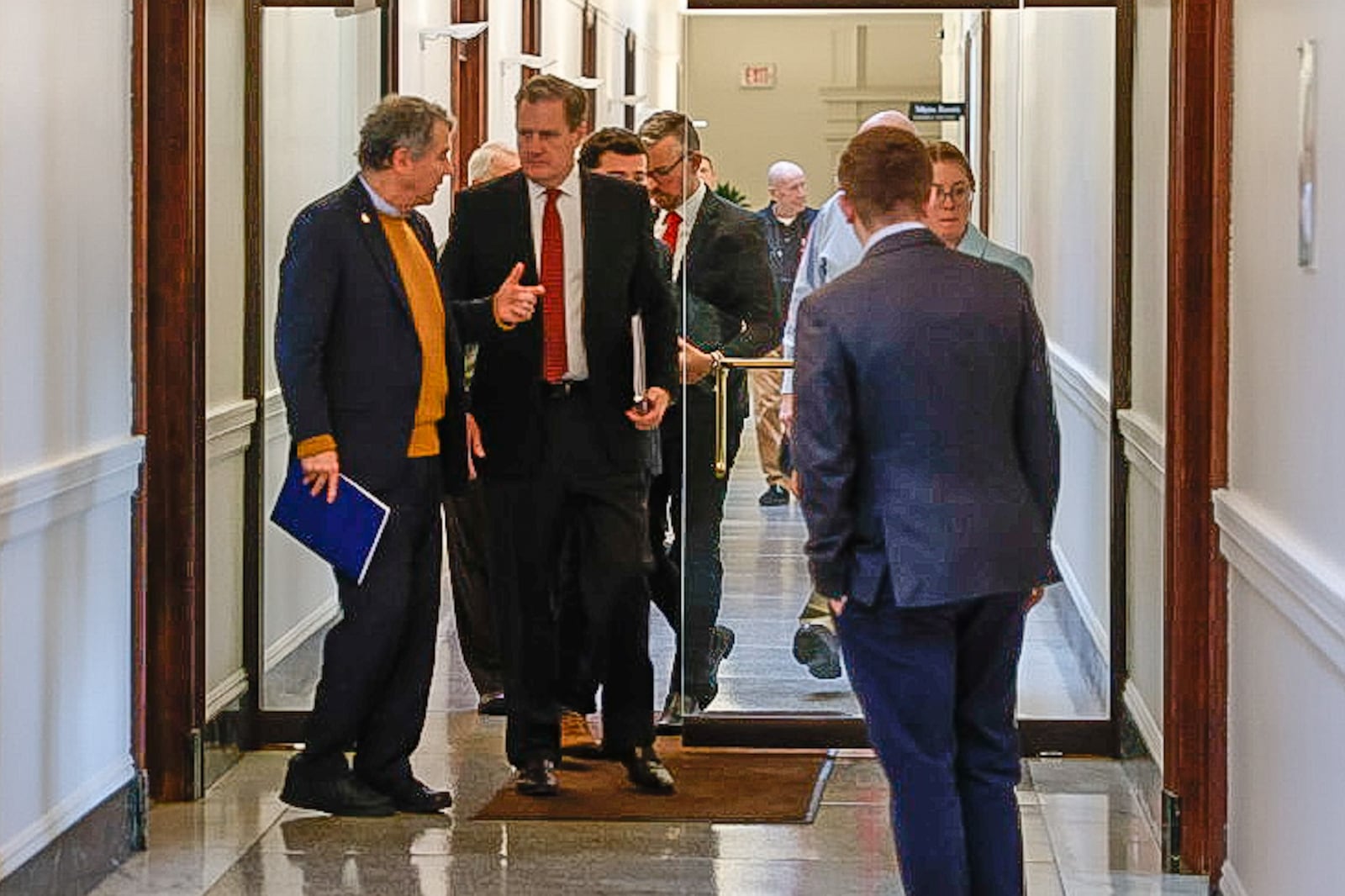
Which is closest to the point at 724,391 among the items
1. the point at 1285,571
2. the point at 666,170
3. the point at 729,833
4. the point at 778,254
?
the point at 778,254

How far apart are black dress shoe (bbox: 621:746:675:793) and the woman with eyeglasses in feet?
4.86

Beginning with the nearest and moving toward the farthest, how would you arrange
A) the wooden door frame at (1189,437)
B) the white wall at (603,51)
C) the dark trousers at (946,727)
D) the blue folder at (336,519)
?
the dark trousers at (946,727) < the wooden door frame at (1189,437) < the blue folder at (336,519) < the white wall at (603,51)

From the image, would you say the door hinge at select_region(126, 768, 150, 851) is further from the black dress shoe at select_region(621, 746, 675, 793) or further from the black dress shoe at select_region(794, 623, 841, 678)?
the black dress shoe at select_region(794, 623, 841, 678)

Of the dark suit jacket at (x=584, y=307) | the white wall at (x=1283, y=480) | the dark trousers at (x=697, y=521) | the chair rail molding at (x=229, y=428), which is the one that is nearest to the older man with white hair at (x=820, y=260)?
the dark trousers at (x=697, y=521)

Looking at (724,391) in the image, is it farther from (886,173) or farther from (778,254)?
(886,173)

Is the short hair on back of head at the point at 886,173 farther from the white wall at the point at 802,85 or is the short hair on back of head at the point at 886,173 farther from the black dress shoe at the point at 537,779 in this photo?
the black dress shoe at the point at 537,779

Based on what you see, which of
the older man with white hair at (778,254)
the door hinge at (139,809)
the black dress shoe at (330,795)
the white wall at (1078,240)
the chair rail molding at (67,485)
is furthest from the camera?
the white wall at (1078,240)

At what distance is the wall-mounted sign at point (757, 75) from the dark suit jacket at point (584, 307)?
1.91 ft

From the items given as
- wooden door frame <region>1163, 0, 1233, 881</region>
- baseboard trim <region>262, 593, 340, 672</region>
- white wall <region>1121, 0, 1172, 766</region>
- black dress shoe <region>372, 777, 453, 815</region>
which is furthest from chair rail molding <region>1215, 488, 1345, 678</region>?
baseboard trim <region>262, 593, 340, 672</region>

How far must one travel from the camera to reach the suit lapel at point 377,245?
5.78 m

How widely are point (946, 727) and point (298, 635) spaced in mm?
2780

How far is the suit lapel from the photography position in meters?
5.78

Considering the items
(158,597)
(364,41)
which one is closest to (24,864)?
(158,597)

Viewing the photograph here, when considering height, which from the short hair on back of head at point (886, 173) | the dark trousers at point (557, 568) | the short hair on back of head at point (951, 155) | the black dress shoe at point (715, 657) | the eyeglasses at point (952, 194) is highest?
the short hair on back of head at point (951, 155)
